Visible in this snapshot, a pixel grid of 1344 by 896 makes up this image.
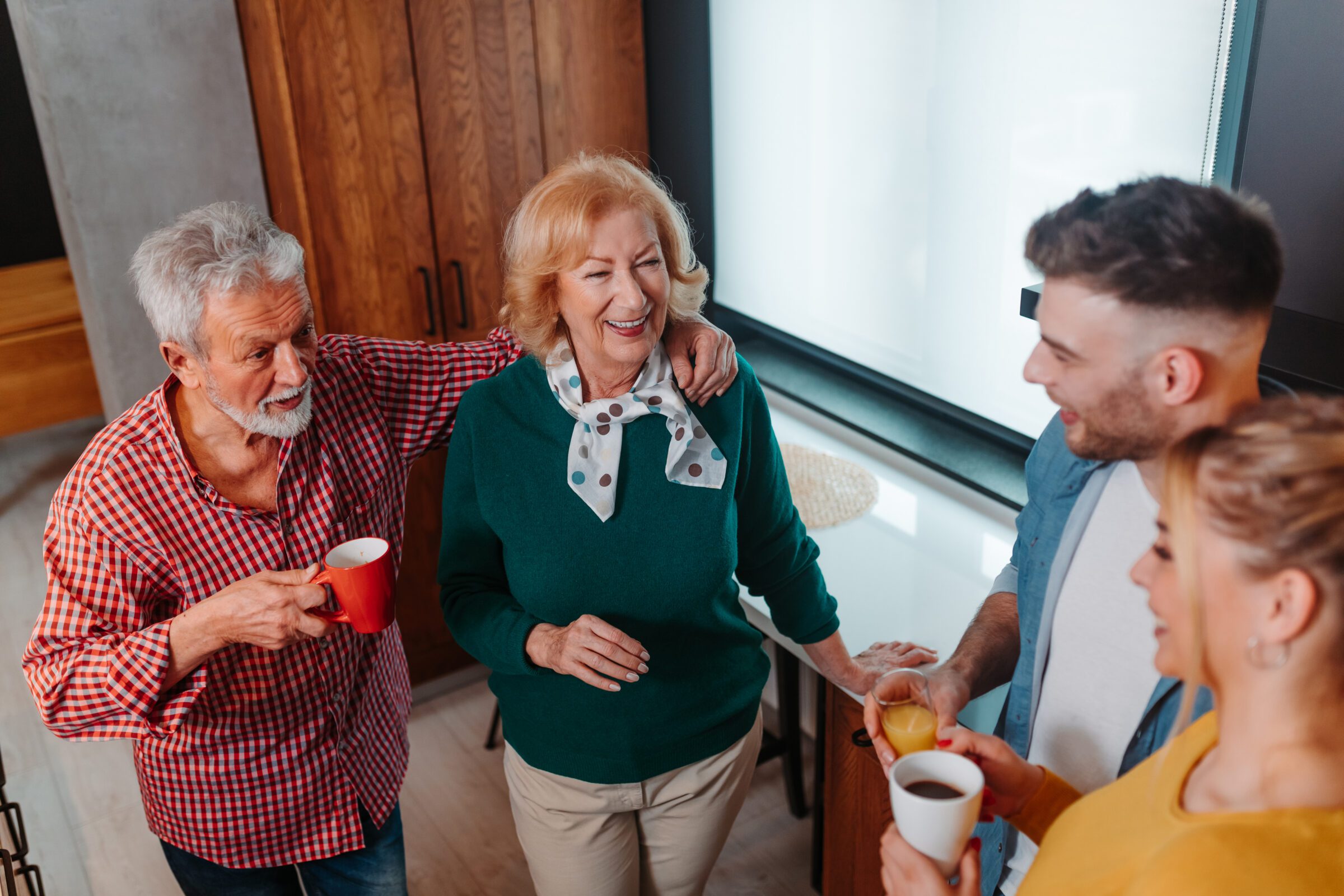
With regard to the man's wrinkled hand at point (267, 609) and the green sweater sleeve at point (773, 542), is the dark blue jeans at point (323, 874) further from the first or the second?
the green sweater sleeve at point (773, 542)

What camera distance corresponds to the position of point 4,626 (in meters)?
3.69

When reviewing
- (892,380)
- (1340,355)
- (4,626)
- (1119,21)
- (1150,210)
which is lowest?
(4,626)

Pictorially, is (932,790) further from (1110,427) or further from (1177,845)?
(1110,427)

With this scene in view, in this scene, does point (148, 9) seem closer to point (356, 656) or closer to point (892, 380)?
point (356, 656)

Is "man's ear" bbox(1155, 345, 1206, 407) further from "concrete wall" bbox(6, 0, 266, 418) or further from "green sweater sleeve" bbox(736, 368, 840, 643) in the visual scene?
"concrete wall" bbox(6, 0, 266, 418)

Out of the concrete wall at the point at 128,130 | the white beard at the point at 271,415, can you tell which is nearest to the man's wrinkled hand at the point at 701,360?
the white beard at the point at 271,415

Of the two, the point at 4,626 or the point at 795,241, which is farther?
the point at 4,626

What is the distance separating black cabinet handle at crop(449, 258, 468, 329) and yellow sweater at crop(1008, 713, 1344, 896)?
210cm

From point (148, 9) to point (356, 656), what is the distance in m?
1.51

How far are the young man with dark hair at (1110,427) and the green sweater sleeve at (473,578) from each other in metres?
0.53

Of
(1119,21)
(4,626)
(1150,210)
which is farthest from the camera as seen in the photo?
(4,626)

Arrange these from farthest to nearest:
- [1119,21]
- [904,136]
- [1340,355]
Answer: [904,136] < [1119,21] < [1340,355]

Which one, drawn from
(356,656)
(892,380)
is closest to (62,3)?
(356,656)

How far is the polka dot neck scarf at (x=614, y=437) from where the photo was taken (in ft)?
5.05
